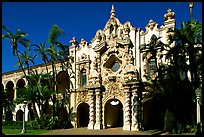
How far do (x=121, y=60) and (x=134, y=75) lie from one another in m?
2.82

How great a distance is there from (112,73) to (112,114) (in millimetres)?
5564

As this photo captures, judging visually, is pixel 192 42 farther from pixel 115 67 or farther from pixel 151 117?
pixel 115 67

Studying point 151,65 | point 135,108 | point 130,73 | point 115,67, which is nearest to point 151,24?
point 151,65

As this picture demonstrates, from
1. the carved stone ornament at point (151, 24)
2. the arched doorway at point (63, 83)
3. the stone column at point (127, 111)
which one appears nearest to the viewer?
the stone column at point (127, 111)

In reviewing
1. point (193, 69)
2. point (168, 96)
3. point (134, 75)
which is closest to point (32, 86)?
point (134, 75)

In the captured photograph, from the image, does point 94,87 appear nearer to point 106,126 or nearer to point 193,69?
point 106,126

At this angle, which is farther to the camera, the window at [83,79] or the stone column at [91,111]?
the window at [83,79]

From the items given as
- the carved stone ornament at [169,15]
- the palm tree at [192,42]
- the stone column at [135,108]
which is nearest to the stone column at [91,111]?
the stone column at [135,108]

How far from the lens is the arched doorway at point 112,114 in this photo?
30.6 meters

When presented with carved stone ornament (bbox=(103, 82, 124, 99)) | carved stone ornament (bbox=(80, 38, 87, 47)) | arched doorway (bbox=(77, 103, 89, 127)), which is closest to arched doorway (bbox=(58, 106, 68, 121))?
arched doorway (bbox=(77, 103, 89, 127))

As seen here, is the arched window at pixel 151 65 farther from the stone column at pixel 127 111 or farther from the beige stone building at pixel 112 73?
the stone column at pixel 127 111

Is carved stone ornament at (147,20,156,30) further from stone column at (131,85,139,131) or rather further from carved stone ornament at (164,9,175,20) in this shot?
stone column at (131,85,139,131)

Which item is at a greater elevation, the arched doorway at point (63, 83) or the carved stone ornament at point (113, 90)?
the arched doorway at point (63, 83)

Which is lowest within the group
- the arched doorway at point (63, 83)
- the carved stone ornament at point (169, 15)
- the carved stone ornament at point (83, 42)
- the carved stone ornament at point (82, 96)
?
the carved stone ornament at point (82, 96)
